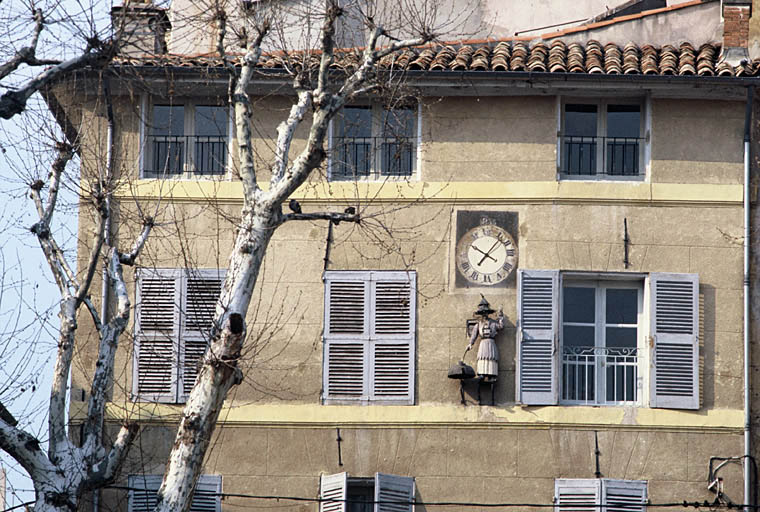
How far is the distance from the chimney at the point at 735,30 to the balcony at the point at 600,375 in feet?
11.7

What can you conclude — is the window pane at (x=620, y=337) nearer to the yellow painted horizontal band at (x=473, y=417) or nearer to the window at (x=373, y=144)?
the yellow painted horizontal band at (x=473, y=417)

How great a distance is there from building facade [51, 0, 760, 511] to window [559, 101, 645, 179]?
29 millimetres

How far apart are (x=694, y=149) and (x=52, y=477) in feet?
27.2

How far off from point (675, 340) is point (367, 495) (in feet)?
12.2

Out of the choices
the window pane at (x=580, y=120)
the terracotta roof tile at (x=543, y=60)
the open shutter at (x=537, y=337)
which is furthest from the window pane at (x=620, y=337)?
the terracotta roof tile at (x=543, y=60)

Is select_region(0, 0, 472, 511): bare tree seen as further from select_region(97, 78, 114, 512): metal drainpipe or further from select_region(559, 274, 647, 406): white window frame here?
select_region(559, 274, 647, 406): white window frame

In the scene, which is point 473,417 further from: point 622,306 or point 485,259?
point 622,306

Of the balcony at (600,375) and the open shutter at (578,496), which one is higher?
the balcony at (600,375)

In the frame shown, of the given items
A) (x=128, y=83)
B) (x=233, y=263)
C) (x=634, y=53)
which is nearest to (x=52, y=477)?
(x=233, y=263)

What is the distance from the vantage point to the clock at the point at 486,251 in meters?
18.5

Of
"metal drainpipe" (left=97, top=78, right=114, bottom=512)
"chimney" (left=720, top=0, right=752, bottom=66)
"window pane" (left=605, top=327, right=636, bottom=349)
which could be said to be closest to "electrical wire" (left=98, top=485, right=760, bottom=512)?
"metal drainpipe" (left=97, top=78, right=114, bottom=512)

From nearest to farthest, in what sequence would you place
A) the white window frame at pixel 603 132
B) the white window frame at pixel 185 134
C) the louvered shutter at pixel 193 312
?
the louvered shutter at pixel 193 312
the white window frame at pixel 603 132
the white window frame at pixel 185 134

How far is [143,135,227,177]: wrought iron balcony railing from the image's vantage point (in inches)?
750

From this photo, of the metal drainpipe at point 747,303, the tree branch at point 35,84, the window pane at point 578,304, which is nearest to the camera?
the tree branch at point 35,84
